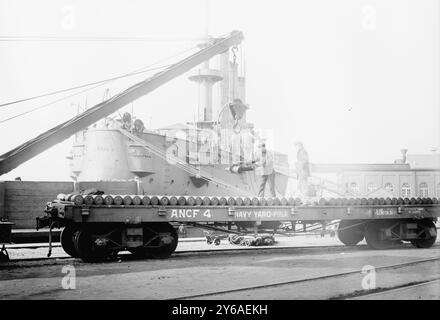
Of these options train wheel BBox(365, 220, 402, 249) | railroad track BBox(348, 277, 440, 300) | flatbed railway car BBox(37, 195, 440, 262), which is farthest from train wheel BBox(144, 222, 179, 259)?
train wheel BBox(365, 220, 402, 249)

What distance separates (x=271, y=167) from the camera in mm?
14125

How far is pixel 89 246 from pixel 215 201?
326cm

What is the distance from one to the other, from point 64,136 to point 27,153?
3.22 feet

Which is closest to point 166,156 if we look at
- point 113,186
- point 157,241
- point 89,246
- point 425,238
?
point 113,186

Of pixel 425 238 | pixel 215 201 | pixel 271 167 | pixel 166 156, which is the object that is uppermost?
pixel 166 156

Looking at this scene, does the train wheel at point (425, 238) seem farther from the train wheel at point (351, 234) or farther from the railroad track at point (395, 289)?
the railroad track at point (395, 289)

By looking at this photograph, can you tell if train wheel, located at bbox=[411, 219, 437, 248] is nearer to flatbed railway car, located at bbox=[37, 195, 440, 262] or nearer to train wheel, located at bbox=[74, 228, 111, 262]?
flatbed railway car, located at bbox=[37, 195, 440, 262]

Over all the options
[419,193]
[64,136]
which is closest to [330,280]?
[64,136]

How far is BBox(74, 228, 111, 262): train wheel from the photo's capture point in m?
11.2

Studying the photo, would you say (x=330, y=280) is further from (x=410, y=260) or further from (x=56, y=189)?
(x=56, y=189)

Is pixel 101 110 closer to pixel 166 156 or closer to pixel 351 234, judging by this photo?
pixel 166 156

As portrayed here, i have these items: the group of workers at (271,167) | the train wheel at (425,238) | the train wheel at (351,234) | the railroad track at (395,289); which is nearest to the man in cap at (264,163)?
the group of workers at (271,167)

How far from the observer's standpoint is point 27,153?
35.3 ft

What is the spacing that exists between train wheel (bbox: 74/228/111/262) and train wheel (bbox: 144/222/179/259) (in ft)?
3.72
